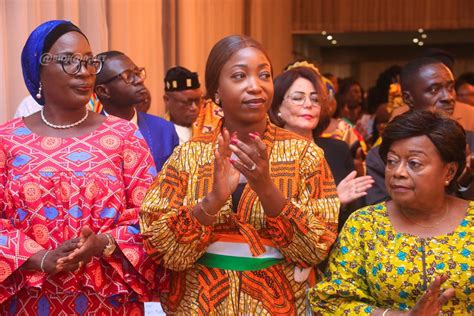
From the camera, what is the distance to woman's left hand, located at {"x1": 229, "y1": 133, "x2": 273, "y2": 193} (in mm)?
2736

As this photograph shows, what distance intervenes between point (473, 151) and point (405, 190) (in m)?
1.47

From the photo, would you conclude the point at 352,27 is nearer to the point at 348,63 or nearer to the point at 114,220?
the point at 348,63

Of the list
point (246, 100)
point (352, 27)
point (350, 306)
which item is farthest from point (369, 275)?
point (352, 27)

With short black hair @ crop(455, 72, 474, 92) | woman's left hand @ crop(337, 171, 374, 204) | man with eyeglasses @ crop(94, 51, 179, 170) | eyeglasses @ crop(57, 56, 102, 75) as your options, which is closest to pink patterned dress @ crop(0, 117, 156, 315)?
eyeglasses @ crop(57, 56, 102, 75)

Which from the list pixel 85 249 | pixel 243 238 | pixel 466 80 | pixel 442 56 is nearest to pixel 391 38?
pixel 466 80

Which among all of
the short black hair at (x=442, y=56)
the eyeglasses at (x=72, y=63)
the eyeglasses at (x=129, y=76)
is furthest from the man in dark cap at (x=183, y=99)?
the eyeglasses at (x=72, y=63)

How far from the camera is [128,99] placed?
4.90 meters

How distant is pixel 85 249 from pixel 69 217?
0.18 meters

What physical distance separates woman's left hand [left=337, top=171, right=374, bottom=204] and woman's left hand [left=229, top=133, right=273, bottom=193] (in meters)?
1.17

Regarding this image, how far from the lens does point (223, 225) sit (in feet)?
9.87

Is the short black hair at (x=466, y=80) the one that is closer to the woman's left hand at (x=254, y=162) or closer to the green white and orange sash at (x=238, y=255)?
the green white and orange sash at (x=238, y=255)

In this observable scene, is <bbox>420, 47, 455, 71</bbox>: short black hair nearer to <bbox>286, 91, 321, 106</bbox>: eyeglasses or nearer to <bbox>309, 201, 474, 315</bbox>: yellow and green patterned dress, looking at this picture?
<bbox>286, 91, 321, 106</bbox>: eyeglasses

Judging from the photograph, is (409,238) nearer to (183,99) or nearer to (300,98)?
(300,98)

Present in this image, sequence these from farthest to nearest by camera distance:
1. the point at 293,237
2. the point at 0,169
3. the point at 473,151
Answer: the point at 473,151 → the point at 0,169 → the point at 293,237
